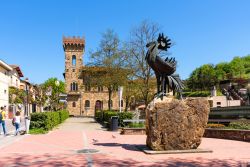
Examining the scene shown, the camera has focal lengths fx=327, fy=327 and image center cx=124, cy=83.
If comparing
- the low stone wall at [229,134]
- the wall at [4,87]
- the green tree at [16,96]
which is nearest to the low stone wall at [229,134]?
the low stone wall at [229,134]

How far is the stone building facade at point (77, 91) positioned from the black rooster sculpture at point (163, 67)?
63673 millimetres

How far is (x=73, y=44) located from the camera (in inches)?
3041

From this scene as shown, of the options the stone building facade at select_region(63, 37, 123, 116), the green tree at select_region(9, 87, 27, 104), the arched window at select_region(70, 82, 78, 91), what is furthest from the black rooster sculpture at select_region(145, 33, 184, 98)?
the arched window at select_region(70, 82, 78, 91)

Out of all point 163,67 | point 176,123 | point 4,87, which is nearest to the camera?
point 176,123

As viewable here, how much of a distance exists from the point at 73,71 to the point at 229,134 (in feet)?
207

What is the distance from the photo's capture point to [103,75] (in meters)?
37.2

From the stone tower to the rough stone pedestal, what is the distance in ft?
213

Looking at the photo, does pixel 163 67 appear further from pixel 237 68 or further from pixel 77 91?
pixel 237 68

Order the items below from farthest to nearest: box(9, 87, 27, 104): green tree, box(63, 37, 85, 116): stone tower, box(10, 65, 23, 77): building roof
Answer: box(63, 37, 85, 116): stone tower
box(10, 65, 23, 77): building roof
box(9, 87, 27, 104): green tree

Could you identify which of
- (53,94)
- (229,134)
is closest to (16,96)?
(53,94)

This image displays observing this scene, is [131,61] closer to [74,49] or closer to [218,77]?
[74,49]

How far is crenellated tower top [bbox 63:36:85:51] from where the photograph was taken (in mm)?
77025

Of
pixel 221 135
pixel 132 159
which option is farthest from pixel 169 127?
pixel 221 135

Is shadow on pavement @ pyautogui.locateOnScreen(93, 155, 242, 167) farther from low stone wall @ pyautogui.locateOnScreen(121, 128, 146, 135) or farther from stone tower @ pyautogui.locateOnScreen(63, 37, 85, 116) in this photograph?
stone tower @ pyautogui.locateOnScreen(63, 37, 85, 116)
